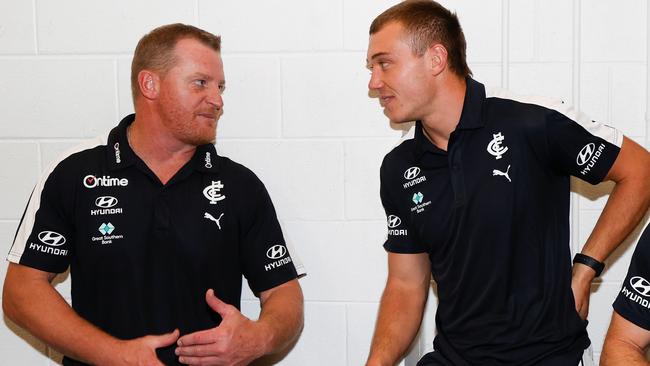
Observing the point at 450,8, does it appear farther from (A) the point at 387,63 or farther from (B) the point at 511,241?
(B) the point at 511,241

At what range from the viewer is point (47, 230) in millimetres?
2434

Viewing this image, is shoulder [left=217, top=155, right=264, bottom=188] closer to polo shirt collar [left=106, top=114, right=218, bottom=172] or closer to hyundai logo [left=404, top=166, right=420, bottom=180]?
polo shirt collar [left=106, top=114, right=218, bottom=172]

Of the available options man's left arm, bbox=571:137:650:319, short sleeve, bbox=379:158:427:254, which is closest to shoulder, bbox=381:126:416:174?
short sleeve, bbox=379:158:427:254

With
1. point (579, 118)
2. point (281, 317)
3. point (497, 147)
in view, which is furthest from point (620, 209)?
point (281, 317)

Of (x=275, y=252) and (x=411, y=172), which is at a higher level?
(x=411, y=172)

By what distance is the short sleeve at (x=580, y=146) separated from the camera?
2236 millimetres

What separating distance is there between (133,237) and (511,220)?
1.08m

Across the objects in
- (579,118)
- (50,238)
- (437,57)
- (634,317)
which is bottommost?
(634,317)

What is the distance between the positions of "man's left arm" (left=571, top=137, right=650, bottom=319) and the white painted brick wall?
13.5 inches

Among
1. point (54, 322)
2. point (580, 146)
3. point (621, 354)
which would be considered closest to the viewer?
point (621, 354)

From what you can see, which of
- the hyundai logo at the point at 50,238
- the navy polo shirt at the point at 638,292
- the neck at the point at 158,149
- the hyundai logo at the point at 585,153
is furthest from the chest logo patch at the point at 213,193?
the navy polo shirt at the point at 638,292

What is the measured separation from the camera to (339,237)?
272 cm

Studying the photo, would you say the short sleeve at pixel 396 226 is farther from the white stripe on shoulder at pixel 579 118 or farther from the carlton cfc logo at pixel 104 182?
the carlton cfc logo at pixel 104 182

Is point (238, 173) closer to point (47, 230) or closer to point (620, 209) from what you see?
point (47, 230)
